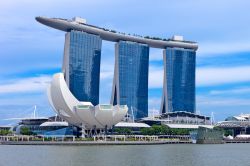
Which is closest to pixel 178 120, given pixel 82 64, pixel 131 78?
pixel 131 78

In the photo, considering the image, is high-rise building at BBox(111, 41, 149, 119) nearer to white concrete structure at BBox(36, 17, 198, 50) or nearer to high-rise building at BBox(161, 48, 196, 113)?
white concrete structure at BBox(36, 17, 198, 50)

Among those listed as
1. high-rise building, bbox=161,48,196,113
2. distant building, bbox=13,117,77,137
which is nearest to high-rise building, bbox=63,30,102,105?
distant building, bbox=13,117,77,137

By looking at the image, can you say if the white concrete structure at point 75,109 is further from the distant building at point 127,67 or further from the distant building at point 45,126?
the distant building at point 45,126

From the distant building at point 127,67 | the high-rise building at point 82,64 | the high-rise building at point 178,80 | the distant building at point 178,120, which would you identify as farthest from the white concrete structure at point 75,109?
the high-rise building at point 178,80

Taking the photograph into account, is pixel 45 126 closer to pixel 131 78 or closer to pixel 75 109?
pixel 131 78

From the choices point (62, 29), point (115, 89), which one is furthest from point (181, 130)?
point (62, 29)

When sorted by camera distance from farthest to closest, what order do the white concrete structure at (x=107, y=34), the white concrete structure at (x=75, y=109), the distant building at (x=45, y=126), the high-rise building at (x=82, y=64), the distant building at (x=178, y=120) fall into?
the distant building at (x=178, y=120), the high-rise building at (x=82, y=64), the white concrete structure at (x=107, y=34), the distant building at (x=45, y=126), the white concrete structure at (x=75, y=109)

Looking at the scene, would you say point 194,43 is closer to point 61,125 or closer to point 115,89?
point 115,89
